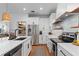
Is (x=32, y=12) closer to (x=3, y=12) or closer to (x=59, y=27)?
(x=3, y=12)

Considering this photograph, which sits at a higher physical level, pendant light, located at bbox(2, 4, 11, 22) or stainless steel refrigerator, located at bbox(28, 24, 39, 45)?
pendant light, located at bbox(2, 4, 11, 22)

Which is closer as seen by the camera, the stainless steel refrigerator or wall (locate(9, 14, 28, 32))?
wall (locate(9, 14, 28, 32))

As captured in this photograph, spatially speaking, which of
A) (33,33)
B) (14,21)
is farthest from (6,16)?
(33,33)

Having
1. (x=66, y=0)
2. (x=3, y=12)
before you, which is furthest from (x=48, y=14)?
(x=66, y=0)

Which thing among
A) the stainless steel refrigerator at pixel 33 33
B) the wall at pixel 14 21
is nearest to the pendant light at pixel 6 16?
the wall at pixel 14 21

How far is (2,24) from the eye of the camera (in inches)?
74.8

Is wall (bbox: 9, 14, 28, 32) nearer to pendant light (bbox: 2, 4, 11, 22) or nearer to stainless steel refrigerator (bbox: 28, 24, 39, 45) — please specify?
pendant light (bbox: 2, 4, 11, 22)

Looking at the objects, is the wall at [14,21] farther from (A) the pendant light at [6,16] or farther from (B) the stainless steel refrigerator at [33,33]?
(B) the stainless steel refrigerator at [33,33]

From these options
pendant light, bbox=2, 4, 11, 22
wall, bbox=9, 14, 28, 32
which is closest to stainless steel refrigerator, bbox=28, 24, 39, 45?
wall, bbox=9, 14, 28, 32

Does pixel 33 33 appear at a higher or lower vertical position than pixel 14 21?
lower

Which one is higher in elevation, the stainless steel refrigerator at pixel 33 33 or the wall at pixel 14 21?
the wall at pixel 14 21

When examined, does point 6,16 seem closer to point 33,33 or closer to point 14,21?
Result: point 14,21

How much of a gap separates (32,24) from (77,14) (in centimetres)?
103

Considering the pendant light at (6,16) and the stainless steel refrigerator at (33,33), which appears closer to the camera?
the pendant light at (6,16)
